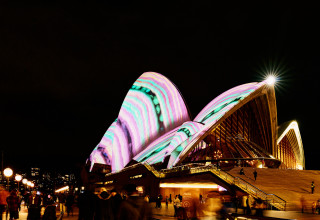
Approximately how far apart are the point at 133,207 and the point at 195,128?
1116 inches

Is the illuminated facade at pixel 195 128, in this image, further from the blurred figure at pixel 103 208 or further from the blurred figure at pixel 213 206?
the blurred figure at pixel 103 208

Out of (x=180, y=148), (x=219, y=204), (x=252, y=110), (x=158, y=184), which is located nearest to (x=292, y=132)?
(x=252, y=110)

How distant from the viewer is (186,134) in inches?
1284

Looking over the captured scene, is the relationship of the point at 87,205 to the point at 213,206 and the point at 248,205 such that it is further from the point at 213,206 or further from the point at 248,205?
the point at 248,205

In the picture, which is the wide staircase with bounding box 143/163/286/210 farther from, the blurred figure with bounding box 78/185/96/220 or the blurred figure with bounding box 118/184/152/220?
the blurred figure with bounding box 118/184/152/220

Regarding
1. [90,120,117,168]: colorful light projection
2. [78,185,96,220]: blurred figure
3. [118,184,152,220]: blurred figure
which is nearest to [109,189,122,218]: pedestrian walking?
[78,185,96,220]: blurred figure

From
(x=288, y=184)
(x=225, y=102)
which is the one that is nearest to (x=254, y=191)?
(x=288, y=184)

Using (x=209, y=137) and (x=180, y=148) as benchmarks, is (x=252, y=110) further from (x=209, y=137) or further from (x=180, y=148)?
(x=180, y=148)

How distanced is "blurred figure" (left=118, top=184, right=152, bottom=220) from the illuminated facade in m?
25.6

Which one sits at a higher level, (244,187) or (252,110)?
(252,110)

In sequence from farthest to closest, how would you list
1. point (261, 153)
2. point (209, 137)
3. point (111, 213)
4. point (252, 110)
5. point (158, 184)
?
point (252, 110), point (209, 137), point (261, 153), point (158, 184), point (111, 213)

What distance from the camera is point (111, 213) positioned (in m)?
6.87

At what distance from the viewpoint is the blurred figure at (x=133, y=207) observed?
439 cm

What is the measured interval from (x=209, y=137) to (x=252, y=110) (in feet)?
19.6
